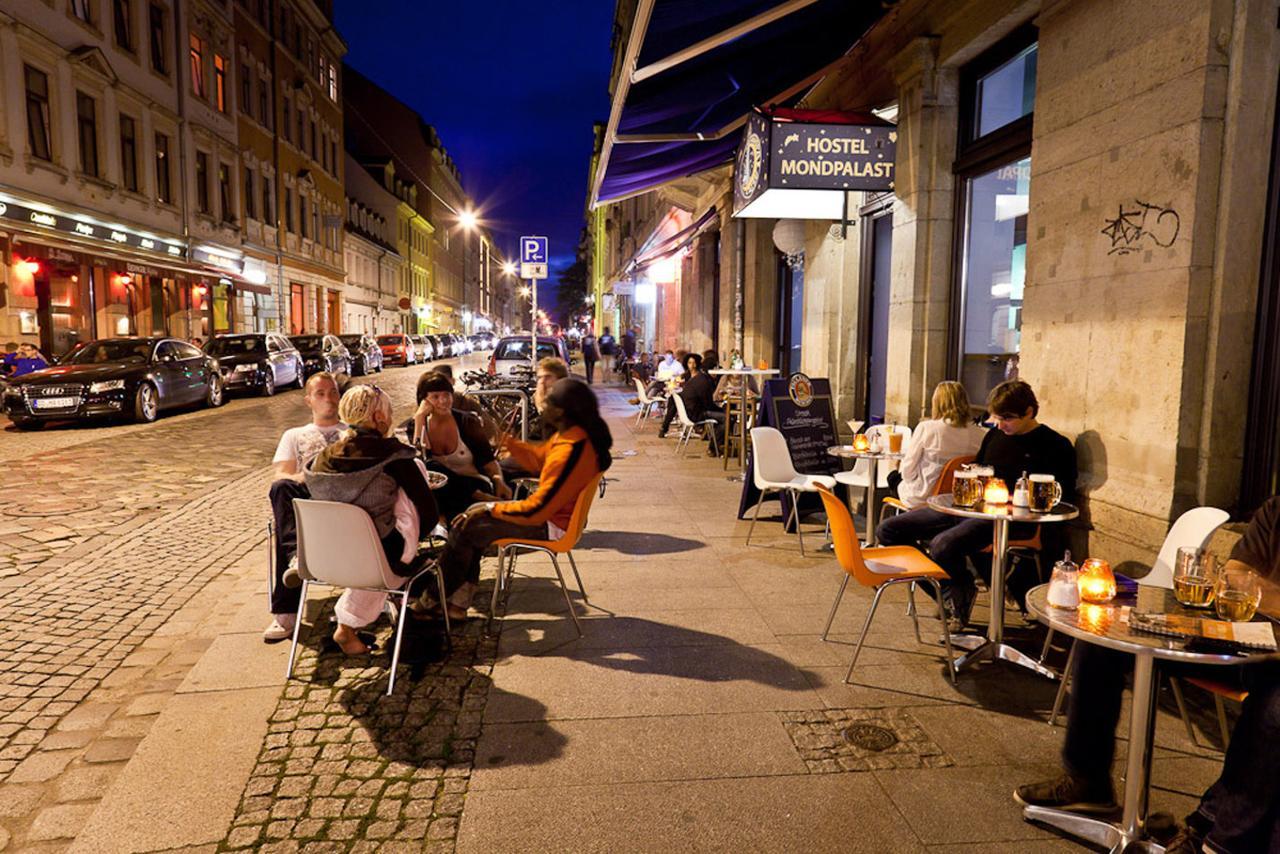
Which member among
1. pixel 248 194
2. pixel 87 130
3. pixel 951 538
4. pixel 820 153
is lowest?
pixel 951 538

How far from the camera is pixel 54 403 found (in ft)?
44.1

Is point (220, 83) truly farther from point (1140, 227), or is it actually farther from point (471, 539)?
point (1140, 227)

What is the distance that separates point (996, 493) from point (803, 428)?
3665mm

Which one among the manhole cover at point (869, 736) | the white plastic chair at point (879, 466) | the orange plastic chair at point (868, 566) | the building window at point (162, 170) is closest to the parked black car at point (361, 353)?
the building window at point (162, 170)

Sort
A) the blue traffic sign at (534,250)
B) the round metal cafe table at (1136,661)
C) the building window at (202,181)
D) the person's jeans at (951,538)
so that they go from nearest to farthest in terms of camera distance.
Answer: the round metal cafe table at (1136,661), the person's jeans at (951,538), the blue traffic sign at (534,250), the building window at (202,181)

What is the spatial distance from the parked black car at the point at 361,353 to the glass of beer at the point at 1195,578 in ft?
101

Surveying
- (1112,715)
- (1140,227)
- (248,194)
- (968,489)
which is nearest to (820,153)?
(1140,227)

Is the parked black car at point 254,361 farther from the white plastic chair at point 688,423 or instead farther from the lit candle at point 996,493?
the lit candle at point 996,493

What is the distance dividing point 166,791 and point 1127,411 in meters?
4.90

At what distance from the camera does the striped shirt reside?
4.65 m

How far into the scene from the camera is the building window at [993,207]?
6629 mm

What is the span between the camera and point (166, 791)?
10.3 feet

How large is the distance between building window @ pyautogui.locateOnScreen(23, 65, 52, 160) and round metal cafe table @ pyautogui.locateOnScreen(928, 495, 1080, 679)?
2264cm

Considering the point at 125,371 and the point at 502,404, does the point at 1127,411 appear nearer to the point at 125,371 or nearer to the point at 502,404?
the point at 502,404
